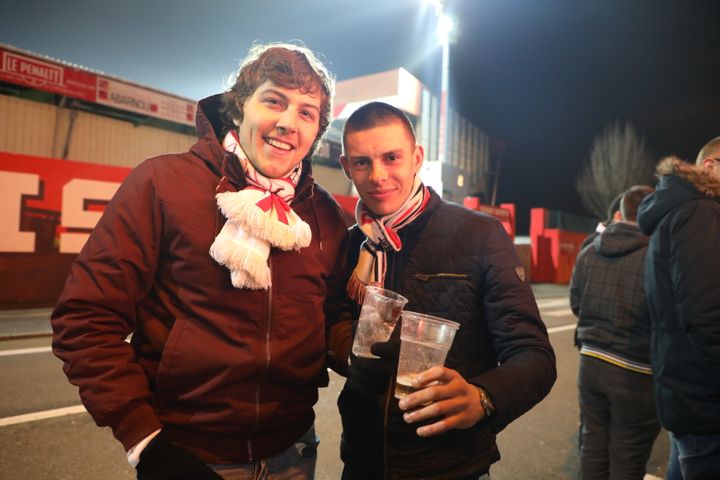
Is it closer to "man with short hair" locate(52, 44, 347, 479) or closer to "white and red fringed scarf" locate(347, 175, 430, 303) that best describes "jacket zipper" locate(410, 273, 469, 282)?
"white and red fringed scarf" locate(347, 175, 430, 303)

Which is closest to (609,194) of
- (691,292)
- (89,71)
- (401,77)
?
(401,77)

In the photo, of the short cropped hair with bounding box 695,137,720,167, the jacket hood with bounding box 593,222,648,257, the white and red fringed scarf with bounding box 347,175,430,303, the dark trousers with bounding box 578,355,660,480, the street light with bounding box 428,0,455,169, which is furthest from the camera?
the street light with bounding box 428,0,455,169

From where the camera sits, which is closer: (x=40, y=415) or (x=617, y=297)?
(x=617, y=297)

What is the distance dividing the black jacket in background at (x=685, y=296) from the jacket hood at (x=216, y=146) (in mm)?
1818

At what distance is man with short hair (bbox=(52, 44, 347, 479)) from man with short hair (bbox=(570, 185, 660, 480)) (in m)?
2.35

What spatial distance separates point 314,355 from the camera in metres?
1.79

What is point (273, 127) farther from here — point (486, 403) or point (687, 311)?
point (687, 311)

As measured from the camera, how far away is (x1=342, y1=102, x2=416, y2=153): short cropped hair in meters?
1.98

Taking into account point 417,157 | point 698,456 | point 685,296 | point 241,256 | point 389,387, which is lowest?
point 698,456

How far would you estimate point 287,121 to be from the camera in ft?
Result: 5.74

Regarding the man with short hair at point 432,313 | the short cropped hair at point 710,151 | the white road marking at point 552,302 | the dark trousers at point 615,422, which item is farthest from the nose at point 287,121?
the white road marking at point 552,302

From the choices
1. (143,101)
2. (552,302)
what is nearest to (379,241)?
(552,302)

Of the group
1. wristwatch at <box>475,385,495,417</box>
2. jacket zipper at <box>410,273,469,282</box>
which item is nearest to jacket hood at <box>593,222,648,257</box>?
jacket zipper at <box>410,273,469,282</box>

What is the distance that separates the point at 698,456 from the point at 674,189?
1.31 m
